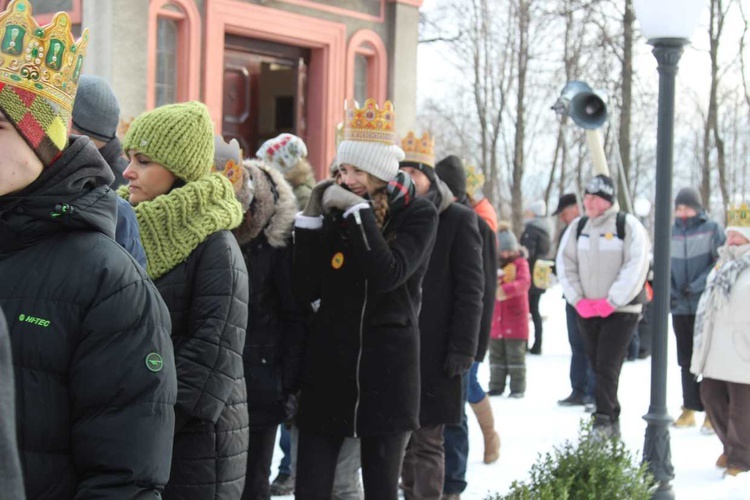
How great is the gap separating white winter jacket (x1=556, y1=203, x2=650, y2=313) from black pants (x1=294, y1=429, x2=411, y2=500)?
381 centimetres

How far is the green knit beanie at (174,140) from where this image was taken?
3.59 metres

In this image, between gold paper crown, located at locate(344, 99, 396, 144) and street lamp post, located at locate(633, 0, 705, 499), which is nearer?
gold paper crown, located at locate(344, 99, 396, 144)

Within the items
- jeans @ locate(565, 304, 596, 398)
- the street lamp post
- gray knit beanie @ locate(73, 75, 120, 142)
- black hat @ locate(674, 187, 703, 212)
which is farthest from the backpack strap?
gray knit beanie @ locate(73, 75, 120, 142)

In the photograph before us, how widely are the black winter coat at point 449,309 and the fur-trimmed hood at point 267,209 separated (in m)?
0.98

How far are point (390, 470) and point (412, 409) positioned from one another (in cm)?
26

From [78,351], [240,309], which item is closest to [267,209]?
[240,309]

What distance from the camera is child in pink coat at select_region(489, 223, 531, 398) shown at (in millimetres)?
10000

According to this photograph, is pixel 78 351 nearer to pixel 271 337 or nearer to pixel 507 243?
pixel 271 337

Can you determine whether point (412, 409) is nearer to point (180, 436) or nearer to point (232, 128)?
point (180, 436)

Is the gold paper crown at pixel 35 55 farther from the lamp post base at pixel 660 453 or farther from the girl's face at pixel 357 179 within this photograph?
the lamp post base at pixel 660 453

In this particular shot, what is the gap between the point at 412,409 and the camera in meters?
4.55

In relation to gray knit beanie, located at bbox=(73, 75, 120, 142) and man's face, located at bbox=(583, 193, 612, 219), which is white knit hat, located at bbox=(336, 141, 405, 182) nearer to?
gray knit beanie, located at bbox=(73, 75, 120, 142)

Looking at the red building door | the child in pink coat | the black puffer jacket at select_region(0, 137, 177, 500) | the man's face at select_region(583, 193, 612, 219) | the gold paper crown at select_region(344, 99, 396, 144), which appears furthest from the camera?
the red building door

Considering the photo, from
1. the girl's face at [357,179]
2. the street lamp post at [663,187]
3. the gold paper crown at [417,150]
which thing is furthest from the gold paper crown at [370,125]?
the street lamp post at [663,187]
